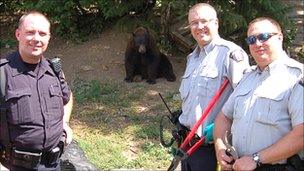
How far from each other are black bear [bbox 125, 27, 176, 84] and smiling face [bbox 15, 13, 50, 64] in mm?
5831

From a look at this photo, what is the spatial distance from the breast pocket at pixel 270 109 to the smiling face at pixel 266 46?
21cm

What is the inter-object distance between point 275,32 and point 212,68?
0.64 m

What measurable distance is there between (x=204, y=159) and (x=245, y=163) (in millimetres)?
672

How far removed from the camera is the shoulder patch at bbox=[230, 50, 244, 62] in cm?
342

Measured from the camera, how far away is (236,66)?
3.41 metres

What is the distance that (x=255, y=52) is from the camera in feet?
9.94

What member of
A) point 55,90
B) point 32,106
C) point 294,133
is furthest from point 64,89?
point 294,133

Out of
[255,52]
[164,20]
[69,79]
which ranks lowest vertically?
[69,79]

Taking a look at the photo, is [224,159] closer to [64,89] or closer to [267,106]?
[267,106]

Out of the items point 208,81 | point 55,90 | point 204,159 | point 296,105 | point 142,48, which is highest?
point 296,105

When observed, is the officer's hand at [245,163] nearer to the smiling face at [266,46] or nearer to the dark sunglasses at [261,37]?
the smiling face at [266,46]

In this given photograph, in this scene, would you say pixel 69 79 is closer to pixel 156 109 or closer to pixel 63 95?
pixel 156 109

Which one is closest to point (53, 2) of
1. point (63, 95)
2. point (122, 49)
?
point (122, 49)

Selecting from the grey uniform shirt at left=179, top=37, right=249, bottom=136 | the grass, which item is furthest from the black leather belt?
the grass
